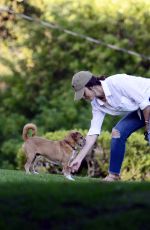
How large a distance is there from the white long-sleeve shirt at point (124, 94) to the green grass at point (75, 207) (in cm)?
336

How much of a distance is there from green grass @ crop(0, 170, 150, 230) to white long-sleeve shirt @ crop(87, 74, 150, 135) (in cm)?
336

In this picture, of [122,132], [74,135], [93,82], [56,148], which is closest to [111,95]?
[93,82]

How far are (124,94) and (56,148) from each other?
7.70 feet

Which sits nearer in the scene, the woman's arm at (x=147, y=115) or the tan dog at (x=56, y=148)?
the woman's arm at (x=147, y=115)

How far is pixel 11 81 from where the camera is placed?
22125mm

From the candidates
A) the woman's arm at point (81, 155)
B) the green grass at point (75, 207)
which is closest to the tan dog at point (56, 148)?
the woman's arm at point (81, 155)

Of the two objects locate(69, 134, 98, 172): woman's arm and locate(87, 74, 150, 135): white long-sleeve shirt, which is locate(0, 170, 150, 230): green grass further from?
locate(87, 74, 150, 135): white long-sleeve shirt

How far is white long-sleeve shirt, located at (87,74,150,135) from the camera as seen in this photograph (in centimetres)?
1002

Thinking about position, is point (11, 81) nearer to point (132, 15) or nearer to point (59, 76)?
point (59, 76)

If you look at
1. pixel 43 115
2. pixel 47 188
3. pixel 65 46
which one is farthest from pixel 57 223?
pixel 65 46

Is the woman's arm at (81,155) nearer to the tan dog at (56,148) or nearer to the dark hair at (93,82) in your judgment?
the dark hair at (93,82)

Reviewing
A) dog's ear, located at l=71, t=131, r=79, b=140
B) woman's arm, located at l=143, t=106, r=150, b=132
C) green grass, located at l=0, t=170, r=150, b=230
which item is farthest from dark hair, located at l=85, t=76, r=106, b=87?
green grass, located at l=0, t=170, r=150, b=230

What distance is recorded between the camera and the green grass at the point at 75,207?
5.94 metres

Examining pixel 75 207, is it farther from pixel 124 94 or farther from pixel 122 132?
pixel 122 132
